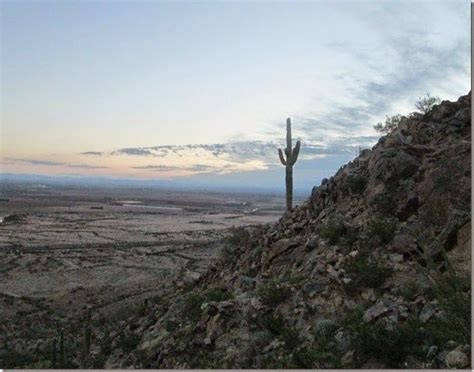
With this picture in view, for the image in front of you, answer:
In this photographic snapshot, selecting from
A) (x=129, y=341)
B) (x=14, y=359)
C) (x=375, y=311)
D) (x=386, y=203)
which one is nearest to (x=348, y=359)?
(x=375, y=311)

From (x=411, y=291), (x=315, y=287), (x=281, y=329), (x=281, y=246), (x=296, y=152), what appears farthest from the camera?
(x=296, y=152)

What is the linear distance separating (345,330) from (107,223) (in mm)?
51611

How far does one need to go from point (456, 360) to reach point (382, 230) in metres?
4.04

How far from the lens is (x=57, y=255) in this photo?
31578 millimetres

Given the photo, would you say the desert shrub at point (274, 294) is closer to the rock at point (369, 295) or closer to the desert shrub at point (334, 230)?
the rock at point (369, 295)

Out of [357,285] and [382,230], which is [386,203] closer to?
[382,230]

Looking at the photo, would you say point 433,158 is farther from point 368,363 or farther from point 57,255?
point 57,255

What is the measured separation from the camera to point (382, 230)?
8867mm

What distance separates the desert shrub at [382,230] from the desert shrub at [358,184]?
2219mm

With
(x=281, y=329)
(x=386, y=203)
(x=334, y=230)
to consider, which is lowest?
(x=281, y=329)

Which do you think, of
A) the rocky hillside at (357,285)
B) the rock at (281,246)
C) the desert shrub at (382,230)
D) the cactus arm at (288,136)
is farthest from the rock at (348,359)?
the cactus arm at (288,136)

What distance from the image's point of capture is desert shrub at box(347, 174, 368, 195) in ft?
37.3

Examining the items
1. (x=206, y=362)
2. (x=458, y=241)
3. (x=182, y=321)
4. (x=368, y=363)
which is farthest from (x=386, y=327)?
(x=182, y=321)

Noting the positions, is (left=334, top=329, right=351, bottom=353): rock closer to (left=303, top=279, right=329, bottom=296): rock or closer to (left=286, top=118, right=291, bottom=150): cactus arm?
(left=303, top=279, right=329, bottom=296): rock
